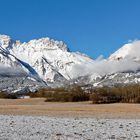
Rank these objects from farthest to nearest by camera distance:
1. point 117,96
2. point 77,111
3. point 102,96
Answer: point 117,96, point 102,96, point 77,111

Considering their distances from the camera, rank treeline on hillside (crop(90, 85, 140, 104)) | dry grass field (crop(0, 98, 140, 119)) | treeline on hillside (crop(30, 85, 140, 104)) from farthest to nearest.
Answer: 1. treeline on hillside (crop(30, 85, 140, 104))
2. treeline on hillside (crop(90, 85, 140, 104))
3. dry grass field (crop(0, 98, 140, 119))

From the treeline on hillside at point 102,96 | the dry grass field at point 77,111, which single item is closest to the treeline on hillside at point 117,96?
the treeline on hillside at point 102,96

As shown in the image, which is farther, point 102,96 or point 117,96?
point 117,96

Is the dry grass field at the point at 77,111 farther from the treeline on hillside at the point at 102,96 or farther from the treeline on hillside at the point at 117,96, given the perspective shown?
the treeline on hillside at the point at 102,96

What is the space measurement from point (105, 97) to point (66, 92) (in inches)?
796

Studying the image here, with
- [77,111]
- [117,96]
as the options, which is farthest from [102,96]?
[77,111]

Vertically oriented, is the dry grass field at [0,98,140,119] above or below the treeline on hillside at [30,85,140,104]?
below

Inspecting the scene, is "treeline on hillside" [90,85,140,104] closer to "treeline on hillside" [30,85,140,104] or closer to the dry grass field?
"treeline on hillside" [30,85,140,104]

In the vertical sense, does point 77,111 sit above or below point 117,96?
below

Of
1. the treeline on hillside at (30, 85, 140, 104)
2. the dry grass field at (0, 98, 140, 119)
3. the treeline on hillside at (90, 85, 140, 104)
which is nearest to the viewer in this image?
the dry grass field at (0, 98, 140, 119)

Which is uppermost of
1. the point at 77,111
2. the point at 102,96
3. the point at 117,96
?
the point at 117,96

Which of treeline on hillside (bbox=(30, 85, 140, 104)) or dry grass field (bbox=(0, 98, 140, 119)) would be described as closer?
dry grass field (bbox=(0, 98, 140, 119))

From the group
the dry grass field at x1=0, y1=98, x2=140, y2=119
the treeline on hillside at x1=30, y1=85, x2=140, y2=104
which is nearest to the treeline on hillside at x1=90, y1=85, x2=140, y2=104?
the treeline on hillside at x1=30, y1=85, x2=140, y2=104

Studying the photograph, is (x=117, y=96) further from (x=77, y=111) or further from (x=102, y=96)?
(x=77, y=111)
